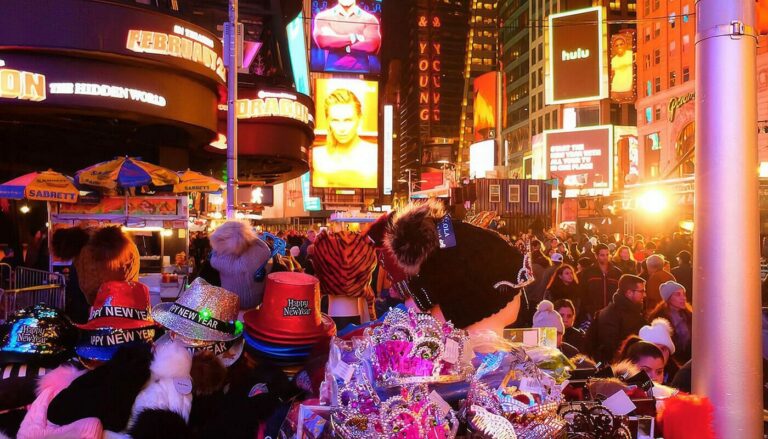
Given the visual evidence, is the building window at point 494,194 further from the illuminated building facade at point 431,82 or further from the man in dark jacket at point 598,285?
the illuminated building facade at point 431,82

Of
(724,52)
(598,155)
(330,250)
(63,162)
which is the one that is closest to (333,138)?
(63,162)

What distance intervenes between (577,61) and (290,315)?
41.8 metres

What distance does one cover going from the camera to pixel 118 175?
10719 mm

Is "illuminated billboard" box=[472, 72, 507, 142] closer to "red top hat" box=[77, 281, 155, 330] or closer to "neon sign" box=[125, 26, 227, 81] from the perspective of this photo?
"neon sign" box=[125, 26, 227, 81]

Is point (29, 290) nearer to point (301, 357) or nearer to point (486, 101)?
point (301, 357)

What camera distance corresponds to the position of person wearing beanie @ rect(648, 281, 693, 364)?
19.3ft

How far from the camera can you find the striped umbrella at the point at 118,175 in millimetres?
10586

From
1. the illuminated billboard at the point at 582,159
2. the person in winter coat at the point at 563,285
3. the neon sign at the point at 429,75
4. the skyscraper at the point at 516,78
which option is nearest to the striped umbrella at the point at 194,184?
the person in winter coat at the point at 563,285

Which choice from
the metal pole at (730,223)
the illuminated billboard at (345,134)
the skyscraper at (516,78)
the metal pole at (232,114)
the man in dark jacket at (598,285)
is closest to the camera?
the metal pole at (730,223)

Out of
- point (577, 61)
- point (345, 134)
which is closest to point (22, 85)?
point (345, 134)

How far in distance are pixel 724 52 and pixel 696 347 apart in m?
1.07

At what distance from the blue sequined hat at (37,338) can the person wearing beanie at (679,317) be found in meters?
5.26

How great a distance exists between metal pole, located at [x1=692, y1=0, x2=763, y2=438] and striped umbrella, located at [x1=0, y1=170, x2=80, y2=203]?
10403 millimetres

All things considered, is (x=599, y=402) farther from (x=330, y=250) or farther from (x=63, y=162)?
(x=63, y=162)
